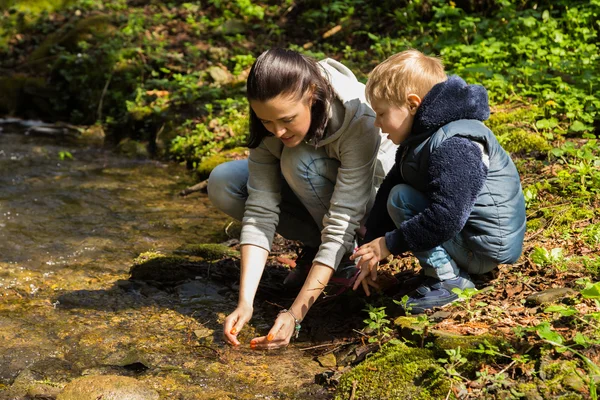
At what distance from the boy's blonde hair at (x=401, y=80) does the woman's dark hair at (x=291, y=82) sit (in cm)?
21

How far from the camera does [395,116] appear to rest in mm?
2619

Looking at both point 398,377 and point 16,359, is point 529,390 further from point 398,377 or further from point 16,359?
point 16,359

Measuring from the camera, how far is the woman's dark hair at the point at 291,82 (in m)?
2.56

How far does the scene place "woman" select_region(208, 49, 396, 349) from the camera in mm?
2611

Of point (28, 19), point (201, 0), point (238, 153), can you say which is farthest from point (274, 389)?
point (28, 19)

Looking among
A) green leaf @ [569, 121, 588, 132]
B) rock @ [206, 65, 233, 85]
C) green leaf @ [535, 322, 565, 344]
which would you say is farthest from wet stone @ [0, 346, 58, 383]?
rock @ [206, 65, 233, 85]

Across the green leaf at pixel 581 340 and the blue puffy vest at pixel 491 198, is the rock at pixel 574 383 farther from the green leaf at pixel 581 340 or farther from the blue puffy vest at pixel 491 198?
the blue puffy vest at pixel 491 198

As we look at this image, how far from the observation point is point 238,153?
571 cm

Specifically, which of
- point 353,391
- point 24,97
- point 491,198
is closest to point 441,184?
point 491,198

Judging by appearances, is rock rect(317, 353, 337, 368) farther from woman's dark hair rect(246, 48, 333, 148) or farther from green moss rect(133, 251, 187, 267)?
green moss rect(133, 251, 187, 267)

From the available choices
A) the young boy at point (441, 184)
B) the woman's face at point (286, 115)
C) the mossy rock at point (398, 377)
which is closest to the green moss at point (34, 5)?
the woman's face at point (286, 115)

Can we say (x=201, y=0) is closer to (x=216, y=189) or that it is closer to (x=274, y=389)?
(x=216, y=189)

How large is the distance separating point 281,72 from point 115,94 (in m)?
5.62

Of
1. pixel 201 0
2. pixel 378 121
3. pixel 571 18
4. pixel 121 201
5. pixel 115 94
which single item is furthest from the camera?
pixel 201 0
